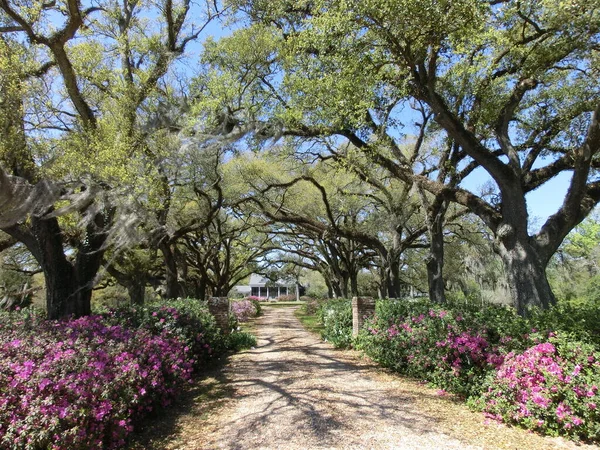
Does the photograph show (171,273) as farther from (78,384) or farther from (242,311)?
(78,384)

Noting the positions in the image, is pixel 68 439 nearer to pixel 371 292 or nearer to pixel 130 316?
pixel 130 316

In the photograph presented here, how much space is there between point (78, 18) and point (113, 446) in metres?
6.54

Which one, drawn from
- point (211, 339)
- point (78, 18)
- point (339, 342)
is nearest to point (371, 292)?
point (339, 342)

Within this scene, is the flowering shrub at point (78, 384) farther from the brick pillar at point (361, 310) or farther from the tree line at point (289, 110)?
the brick pillar at point (361, 310)

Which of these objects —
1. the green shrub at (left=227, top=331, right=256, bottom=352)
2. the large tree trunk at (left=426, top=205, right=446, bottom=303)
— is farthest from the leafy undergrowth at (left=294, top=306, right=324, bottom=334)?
the large tree trunk at (left=426, top=205, right=446, bottom=303)

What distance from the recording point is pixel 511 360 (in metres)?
4.76

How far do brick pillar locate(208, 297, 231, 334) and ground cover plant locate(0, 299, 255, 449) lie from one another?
139 inches

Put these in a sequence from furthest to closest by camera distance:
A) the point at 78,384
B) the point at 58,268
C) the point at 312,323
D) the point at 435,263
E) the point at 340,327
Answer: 1. the point at 312,323
2. the point at 340,327
3. the point at 435,263
4. the point at 58,268
5. the point at 78,384

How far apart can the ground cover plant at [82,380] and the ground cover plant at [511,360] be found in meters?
3.86

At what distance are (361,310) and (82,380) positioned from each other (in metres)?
7.20

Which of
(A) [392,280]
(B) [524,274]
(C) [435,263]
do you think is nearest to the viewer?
(B) [524,274]

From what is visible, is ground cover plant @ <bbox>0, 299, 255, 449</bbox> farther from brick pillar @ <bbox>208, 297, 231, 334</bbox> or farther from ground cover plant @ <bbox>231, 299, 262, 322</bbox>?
ground cover plant @ <bbox>231, 299, 262, 322</bbox>

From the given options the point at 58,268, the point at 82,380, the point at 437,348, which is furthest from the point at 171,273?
the point at 82,380

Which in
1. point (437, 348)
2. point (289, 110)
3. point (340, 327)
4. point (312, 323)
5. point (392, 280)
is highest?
point (289, 110)
